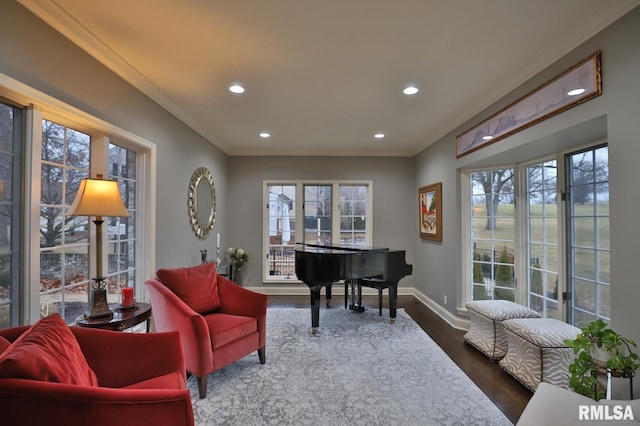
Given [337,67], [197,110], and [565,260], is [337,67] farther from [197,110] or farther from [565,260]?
[565,260]

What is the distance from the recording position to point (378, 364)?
106 inches

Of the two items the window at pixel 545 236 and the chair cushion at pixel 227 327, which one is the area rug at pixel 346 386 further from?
the window at pixel 545 236

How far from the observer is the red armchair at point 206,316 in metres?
2.16

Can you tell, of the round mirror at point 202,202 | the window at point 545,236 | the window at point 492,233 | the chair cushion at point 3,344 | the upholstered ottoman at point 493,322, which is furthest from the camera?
the round mirror at point 202,202

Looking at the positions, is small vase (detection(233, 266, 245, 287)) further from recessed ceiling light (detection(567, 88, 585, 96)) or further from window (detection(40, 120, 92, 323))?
recessed ceiling light (detection(567, 88, 585, 96))

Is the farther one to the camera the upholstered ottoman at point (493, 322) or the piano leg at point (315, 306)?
the piano leg at point (315, 306)

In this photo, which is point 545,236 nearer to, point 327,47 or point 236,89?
point 327,47

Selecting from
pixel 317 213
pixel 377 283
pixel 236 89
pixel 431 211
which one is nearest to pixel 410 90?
pixel 236 89

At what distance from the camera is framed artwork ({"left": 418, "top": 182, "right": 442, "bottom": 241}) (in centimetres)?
421

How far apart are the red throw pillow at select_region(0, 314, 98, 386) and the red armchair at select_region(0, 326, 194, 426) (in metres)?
0.04

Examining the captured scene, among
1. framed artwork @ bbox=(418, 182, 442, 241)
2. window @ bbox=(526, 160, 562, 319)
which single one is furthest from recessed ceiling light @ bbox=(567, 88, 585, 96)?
framed artwork @ bbox=(418, 182, 442, 241)

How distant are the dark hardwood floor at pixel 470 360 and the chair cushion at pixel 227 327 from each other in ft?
6.56

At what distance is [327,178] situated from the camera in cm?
529

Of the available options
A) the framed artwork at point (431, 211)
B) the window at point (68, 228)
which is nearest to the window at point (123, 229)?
the window at point (68, 228)
